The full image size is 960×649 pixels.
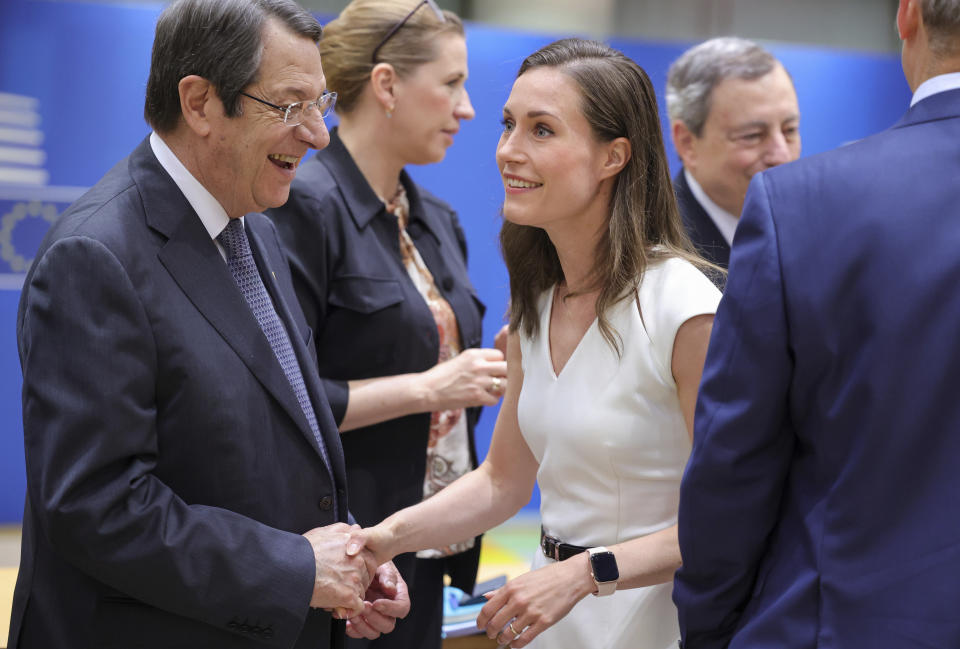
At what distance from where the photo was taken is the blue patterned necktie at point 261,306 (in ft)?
6.29

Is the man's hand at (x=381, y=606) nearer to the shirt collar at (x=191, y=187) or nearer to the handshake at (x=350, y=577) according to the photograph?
the handshake at (x=350, y=577)

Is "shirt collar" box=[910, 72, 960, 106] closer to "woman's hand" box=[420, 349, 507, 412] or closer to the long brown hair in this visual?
the long brown hair

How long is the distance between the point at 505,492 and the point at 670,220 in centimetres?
68

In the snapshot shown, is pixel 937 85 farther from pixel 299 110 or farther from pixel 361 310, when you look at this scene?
pixel 361 310

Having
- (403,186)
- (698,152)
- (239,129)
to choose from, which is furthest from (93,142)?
(239,129)

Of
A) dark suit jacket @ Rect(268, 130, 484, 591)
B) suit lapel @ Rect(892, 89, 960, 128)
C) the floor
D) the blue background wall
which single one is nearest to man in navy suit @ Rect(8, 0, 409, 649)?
dark suit jacket @ Rect(268, 130, 484, 591)

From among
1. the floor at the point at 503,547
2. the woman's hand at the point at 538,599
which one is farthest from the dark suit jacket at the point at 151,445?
the floor at the point at 503,547

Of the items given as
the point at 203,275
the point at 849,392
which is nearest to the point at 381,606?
the point at 203,275

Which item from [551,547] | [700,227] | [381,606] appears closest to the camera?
[551,547]

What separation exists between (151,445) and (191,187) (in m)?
0.49

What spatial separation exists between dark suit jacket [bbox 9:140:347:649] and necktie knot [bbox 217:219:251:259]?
Answer: 3.9 inches

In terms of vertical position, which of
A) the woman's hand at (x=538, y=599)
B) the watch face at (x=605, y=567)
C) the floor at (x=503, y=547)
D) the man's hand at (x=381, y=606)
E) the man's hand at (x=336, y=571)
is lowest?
the floor at (x=503, y=547)

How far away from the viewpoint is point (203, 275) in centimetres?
177

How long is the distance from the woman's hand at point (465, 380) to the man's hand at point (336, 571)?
81 centimetres
